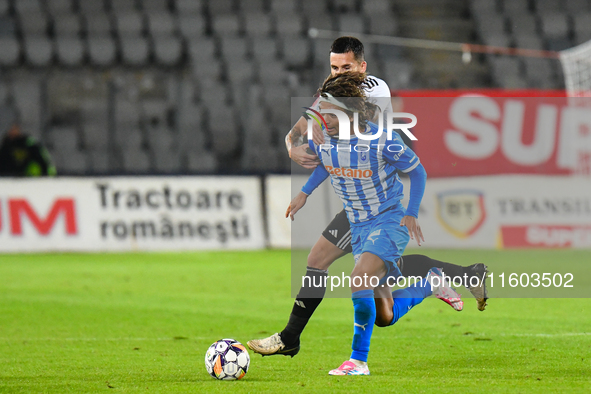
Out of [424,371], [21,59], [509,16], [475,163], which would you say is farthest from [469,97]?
[424,371]

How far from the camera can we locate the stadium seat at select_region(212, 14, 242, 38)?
1802 cm

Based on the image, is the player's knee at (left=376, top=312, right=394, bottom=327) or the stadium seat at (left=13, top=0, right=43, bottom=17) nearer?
the player's knee at (left=376, top=312, right=394, bottom=327)

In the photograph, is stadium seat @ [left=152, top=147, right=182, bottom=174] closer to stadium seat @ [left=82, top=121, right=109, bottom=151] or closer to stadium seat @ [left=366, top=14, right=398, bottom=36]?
stadium seat @ [left=82, top=121, right=109, bottom=151]

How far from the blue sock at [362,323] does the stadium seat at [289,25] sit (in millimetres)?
13785

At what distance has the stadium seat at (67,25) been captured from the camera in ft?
57.0

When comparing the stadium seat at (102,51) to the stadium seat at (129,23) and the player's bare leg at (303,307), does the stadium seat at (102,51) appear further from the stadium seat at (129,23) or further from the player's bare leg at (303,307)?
the player's bare leg at (303,307)

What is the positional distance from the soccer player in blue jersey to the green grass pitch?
1.30ft

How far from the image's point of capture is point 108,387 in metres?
4.35

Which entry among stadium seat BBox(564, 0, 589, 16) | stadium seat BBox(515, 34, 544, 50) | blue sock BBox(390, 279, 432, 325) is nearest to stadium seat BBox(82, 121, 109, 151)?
stadium seat BBox(515, 34, 544, 50)

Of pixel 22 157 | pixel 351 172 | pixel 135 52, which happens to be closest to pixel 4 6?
pixel 135 52

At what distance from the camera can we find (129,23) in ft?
58.4

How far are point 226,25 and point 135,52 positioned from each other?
2134mm

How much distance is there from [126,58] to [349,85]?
12904 mm

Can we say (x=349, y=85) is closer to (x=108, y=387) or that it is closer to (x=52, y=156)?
(x=108, y=387)
